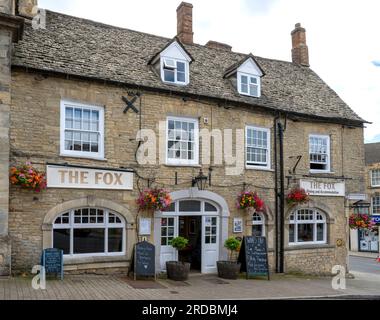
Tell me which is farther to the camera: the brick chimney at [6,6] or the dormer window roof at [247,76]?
the dormer window roof at [247,76]

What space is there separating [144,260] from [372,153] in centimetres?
3203

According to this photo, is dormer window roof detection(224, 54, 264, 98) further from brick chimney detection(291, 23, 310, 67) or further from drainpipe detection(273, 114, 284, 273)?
brick chimney detection(291, 23, 310, 67)

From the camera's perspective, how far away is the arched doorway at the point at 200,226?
47.6 ft

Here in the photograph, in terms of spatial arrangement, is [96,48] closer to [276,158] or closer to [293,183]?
[276,158]

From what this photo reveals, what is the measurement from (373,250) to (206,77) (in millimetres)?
26706

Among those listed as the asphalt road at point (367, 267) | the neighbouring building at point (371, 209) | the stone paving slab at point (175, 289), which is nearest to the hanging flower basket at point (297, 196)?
the stone paving slab at point (175, 289)

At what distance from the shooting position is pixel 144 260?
13102mm

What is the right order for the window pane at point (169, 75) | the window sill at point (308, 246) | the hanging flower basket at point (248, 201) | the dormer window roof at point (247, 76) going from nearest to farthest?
the window pane at point (169, 75)
the hanging flower basket at point (248, 201)
the dormer window roof at point (247, 76)
the window sill at point (308, 246)

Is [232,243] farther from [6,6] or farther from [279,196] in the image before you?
[6,6]

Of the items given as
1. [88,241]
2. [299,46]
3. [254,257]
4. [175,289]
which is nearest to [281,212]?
[254,257]

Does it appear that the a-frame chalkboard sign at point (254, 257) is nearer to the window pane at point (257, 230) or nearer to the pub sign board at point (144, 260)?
the window pane at point (257, 230)

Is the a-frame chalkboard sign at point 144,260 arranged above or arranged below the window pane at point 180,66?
below

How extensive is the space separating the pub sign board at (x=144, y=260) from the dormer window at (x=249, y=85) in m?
7.40

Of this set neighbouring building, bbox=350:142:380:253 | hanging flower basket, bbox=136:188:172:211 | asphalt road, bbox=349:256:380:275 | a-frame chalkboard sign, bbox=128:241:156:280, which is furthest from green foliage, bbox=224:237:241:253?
neighbouring building, bbox=350:142:380:253
